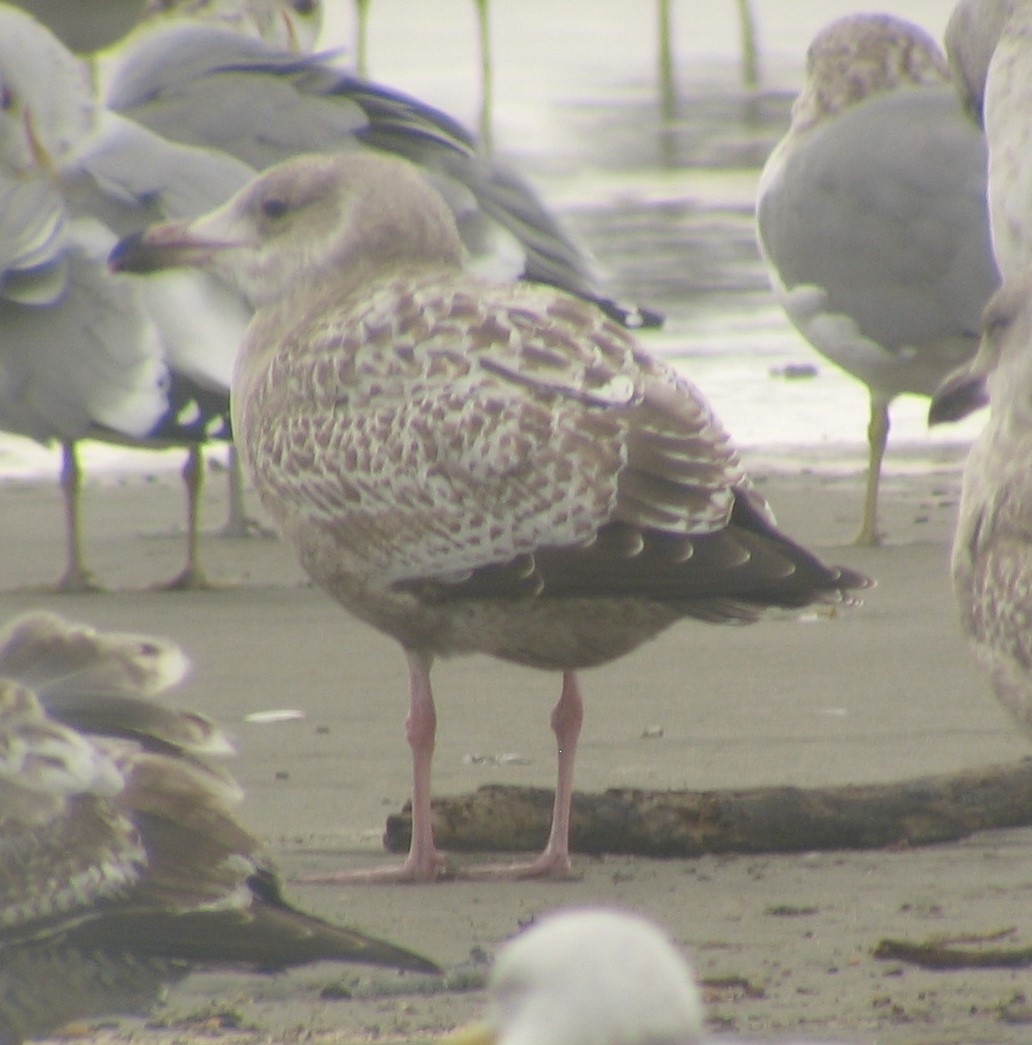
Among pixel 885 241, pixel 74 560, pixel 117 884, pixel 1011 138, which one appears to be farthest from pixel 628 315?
pixel 117 884

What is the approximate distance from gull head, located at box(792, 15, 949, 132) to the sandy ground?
188cm

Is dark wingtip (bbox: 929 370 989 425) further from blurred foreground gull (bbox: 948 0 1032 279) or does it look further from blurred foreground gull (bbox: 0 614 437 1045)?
blurred foreground gull (bbox: 0 614 437 1045)

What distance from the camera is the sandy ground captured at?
4340 mm

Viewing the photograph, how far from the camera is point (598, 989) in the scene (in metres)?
2.35

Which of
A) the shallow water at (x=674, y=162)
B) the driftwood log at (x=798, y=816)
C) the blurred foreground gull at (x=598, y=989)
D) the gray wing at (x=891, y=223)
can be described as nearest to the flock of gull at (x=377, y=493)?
the blurred foreground gull at (x=598, y=989)

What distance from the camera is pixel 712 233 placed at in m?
16.2

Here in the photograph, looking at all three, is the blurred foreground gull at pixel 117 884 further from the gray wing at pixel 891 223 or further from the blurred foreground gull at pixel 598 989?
the gray wing at pixel 891 223

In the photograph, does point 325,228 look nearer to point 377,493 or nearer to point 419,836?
point 377,493

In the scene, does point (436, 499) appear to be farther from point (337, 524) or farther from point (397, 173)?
point (397, 173)

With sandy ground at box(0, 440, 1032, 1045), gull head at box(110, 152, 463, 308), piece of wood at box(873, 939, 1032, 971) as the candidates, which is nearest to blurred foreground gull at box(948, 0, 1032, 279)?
sandy ground at box(0, 440, 1032, 1045)

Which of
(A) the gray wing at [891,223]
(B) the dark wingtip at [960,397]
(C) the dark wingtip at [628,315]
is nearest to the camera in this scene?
(B) the dark wingtip at [960,397]

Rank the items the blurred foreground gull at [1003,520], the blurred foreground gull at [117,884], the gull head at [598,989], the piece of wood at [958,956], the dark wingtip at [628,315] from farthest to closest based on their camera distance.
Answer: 1. the dark wingtip at [628,315]
2. the blurred foreground gull at [1003,520]
3. the piece of wood at [958,956]
4. the blurred foreground gull at [117,884]
5. the gull head at [598,989]

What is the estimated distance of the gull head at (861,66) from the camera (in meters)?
10.1

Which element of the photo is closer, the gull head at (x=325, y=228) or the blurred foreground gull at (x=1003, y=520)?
the blurred foreground gull at (x=1003, y=520)
